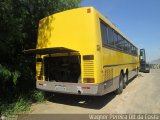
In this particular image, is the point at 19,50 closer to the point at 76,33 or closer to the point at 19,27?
the point at 19,27

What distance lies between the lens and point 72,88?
28.0 feet

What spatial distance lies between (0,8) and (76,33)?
2711 millimetres

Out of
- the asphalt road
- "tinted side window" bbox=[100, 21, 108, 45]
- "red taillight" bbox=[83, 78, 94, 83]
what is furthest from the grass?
"tinted side window" bbox=[100, 21, 108, 45]

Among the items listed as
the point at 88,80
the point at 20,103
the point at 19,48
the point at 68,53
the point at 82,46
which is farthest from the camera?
the point at 19,48

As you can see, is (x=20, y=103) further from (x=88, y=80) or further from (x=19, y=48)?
(x=19, y=48)

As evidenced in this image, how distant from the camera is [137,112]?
8.16 meters

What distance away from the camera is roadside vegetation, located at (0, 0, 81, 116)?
871cm

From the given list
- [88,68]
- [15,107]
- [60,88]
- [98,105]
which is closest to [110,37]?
[88,68]

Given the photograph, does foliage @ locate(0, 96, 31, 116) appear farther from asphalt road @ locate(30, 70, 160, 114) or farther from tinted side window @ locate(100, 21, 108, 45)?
tinted side window @ locate(100, 21, 108, 45)

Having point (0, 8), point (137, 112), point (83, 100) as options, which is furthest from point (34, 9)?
point (137, 112)

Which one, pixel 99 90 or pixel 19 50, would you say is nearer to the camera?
pixel 99 90

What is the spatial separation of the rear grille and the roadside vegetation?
2251 mm

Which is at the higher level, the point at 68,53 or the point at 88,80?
the point at 68,53

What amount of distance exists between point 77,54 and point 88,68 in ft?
2.31
